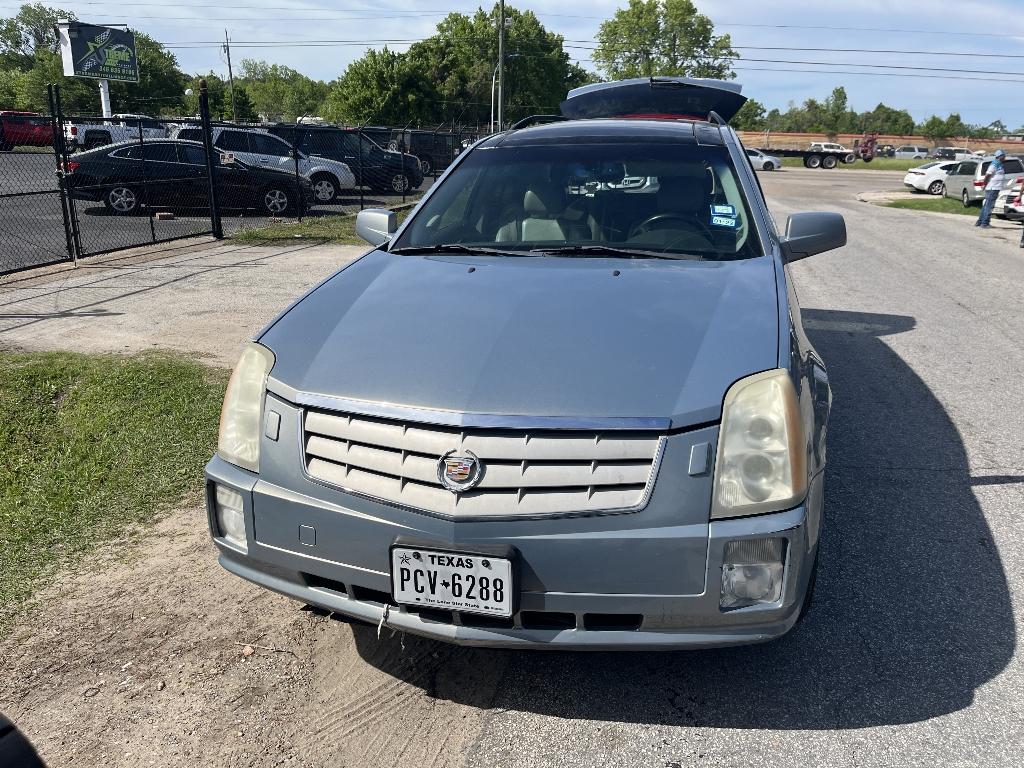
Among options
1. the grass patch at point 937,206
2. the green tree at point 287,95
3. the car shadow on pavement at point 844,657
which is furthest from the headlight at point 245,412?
the green tree at point 287,95

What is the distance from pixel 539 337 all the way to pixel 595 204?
1.44 metres

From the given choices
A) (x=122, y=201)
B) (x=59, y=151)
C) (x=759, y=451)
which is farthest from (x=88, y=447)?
(x=122, y=201)

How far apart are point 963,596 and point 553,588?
1.96 m

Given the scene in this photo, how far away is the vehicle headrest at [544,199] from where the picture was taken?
3.95 metres

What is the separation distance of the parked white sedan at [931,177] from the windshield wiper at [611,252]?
1224 inches

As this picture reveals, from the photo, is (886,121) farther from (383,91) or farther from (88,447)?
(88,447)

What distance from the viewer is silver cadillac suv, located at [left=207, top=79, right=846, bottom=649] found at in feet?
7.59

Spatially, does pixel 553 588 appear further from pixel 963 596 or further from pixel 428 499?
pixel 963 596

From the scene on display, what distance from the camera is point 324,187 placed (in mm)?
19625

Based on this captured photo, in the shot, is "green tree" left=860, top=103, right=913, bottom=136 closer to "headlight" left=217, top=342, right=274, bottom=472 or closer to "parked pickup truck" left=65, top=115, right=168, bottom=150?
"parked pickup truck" left=65, top=115, right=168, bottom=150

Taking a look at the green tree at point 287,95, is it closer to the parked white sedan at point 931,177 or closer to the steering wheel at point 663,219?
the parked white sedan at point 931,177

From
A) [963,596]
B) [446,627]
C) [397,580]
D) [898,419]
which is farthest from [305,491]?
[898,419]

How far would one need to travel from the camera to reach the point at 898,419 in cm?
544

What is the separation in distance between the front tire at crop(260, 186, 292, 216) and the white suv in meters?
0.54
